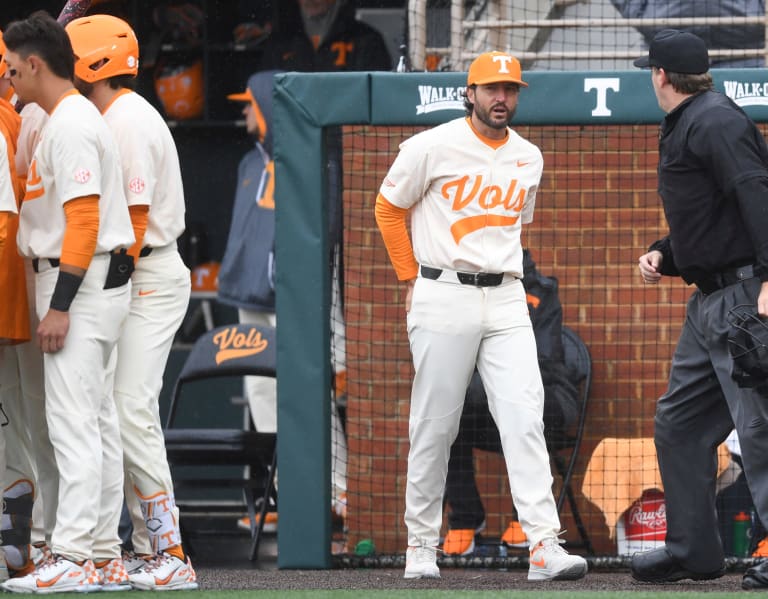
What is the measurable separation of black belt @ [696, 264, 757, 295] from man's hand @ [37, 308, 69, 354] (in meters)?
2.15

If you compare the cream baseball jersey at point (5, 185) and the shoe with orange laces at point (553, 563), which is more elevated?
the cream baseball jersey at point (5, 185)

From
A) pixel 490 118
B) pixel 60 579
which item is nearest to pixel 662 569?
pixel 490 118

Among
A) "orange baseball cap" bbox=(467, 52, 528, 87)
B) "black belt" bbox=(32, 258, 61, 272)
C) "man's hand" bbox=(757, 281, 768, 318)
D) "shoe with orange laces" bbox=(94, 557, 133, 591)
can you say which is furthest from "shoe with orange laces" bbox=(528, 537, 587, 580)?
"black belt" bbox=(32, 258, 61, 272)

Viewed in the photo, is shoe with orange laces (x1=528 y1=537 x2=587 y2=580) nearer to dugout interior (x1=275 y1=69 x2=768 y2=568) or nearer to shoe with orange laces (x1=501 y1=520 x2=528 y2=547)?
shoe with orange laces (x1=501 y1=520 x2=528 y2=547)

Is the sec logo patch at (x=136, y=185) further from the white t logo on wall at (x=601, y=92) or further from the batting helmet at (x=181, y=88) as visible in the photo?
the batting helmet at (x=181, y=88)

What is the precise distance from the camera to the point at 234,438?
22.8 ft

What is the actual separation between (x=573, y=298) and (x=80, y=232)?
2794mm

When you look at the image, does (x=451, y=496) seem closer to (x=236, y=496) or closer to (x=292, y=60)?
(x=236, y=496)

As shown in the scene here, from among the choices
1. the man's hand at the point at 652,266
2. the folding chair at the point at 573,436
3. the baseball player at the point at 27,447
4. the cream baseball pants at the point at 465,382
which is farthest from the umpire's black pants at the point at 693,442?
the baseball player at the point at 27,447

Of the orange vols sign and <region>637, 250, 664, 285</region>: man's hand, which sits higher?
<region>637, 250, 664, 285</region>: man's hand

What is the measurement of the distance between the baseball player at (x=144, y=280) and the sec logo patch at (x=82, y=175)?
15.5 inches

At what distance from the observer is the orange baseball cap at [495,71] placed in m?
5.71

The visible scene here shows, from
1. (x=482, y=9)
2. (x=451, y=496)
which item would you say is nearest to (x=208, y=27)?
(x=482, y=9)

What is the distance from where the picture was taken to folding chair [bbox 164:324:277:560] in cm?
694
